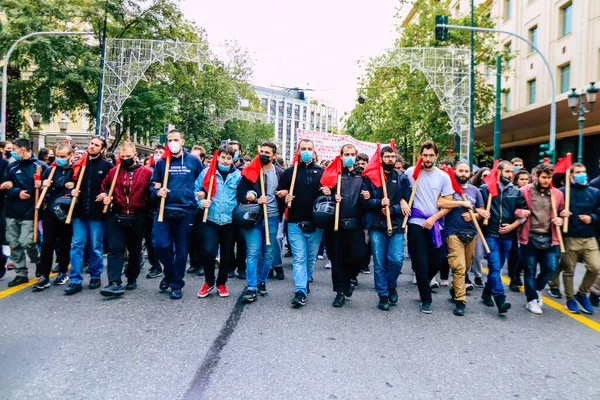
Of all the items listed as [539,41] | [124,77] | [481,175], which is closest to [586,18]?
[539,41]

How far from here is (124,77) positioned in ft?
66.9

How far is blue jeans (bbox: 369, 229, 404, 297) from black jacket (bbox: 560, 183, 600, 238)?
212 cm

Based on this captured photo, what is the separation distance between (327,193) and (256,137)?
46.6m

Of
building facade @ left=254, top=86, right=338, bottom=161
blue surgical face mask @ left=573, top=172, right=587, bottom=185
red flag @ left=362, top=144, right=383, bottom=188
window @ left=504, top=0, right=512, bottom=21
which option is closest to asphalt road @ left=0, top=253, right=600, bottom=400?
red flag @ left=362, top=144, right=383, bottom=188

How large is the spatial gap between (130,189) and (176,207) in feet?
2.22

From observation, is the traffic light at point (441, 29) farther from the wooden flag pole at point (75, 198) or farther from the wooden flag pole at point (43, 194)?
the wooden flag pole at point (43, 194)

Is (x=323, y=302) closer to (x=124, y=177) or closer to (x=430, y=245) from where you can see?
(x=430, y=245)

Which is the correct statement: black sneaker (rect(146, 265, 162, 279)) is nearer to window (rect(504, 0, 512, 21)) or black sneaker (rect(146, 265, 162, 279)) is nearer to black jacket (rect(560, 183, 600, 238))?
black jacket (rect(560, 183, 600, 238))

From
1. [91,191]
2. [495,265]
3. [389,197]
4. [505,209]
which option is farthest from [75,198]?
[505,209]

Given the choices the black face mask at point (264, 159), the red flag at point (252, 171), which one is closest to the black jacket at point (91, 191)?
the red flag at point (252, 171)

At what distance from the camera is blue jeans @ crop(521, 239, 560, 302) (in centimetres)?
607

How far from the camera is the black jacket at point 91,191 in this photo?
6.47 m

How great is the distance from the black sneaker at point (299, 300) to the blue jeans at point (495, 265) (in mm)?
2236

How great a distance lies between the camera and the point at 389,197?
6.05m
